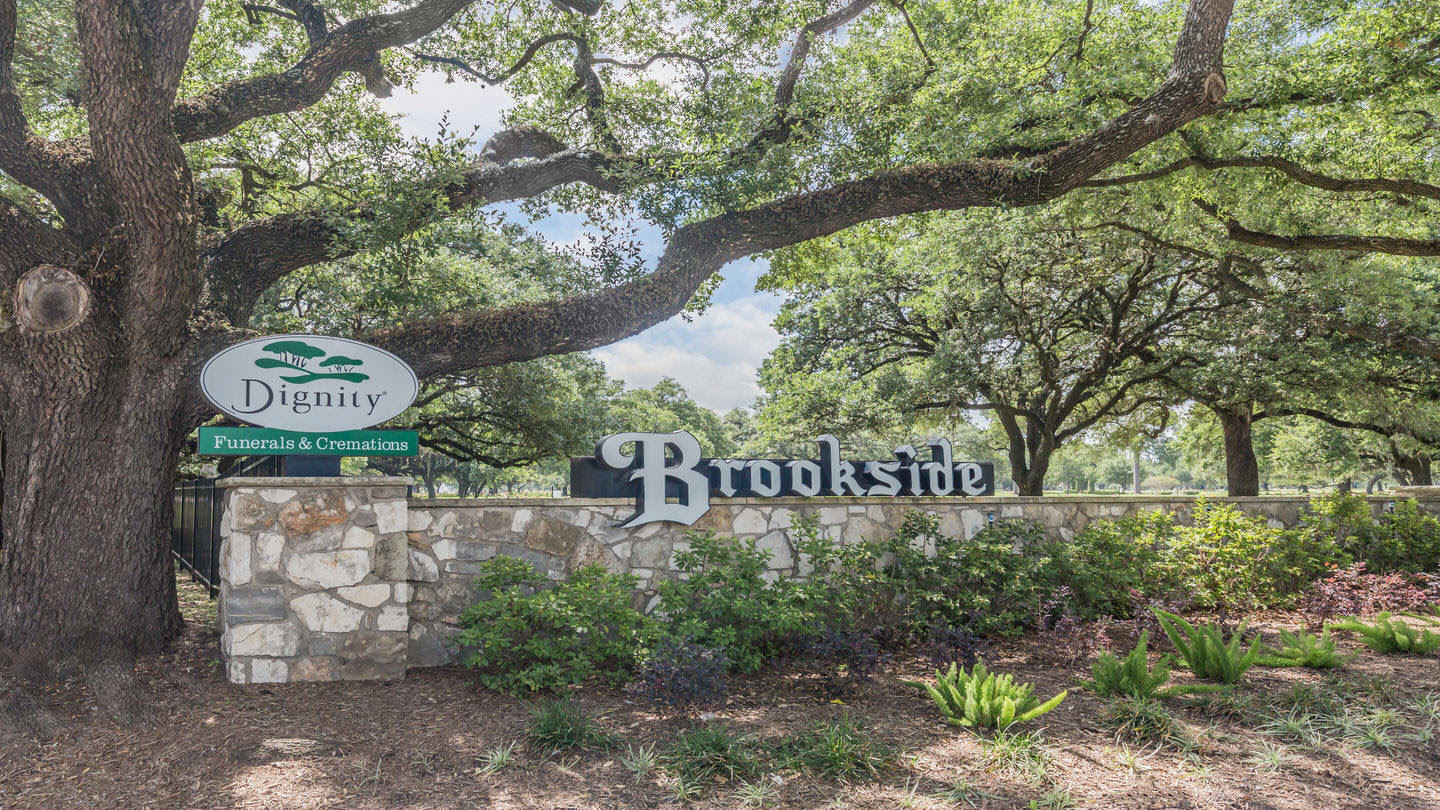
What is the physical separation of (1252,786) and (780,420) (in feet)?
34.9

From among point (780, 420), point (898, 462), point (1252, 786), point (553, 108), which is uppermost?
point (553, 108)

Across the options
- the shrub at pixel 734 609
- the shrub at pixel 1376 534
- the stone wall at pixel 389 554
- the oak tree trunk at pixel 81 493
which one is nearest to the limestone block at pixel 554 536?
the stone wall at pixel 389 554

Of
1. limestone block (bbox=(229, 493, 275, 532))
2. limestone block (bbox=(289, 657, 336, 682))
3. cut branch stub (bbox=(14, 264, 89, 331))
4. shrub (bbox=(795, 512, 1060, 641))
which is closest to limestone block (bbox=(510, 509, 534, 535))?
limestone block (bbox=(289, 657, 336, 682))

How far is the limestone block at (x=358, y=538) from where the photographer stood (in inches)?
193

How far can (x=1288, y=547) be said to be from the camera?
23.2ft

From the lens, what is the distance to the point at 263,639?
15.4ft

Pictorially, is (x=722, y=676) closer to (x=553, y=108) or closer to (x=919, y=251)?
(x=553, y=108)

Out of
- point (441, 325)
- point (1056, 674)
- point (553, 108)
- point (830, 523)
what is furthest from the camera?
point (553, 108)

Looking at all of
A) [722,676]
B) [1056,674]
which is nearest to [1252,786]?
[1056,674]

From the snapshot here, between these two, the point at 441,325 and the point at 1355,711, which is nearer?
the point at 1355,711

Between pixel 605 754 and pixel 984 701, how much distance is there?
195 cm

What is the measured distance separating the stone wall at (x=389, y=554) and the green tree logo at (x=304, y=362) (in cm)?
73

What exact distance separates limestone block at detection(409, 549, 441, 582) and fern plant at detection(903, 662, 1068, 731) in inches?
134

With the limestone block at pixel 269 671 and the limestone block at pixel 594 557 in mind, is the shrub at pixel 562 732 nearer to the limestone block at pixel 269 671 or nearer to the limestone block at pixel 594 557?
the limestone block at pixel 594 557
